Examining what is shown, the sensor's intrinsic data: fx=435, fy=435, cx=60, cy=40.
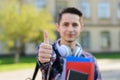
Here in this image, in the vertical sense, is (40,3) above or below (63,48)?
above

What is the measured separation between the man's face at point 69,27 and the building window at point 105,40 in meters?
45.5

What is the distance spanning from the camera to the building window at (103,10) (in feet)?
162

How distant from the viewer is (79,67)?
3148 mm

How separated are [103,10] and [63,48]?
46765 mm

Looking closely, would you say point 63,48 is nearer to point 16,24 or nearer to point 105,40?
point 16,24

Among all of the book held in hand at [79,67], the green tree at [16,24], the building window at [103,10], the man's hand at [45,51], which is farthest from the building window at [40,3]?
the man's hand at [45,51]

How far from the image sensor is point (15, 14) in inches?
1351

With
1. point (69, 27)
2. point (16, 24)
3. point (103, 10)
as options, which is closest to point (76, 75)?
point (69, 27)

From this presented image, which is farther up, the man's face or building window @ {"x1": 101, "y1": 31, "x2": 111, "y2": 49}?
the man's face

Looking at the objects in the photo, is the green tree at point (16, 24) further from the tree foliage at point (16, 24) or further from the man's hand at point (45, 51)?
the man's hand at point (45, 51)

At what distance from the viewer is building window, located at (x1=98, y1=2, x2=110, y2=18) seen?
49.5 m

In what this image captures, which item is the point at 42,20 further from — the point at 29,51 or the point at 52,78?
the point at 52,78

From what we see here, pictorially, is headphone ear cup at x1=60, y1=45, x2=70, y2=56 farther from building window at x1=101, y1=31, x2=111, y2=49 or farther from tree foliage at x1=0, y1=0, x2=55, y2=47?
building window at x1=101, y1=31, x2=111, y2=49

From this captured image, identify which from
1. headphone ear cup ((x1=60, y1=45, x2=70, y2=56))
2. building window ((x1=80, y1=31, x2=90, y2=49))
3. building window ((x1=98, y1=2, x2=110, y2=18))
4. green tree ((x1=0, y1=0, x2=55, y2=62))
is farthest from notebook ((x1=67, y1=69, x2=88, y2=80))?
building window ((x1=98, y1=2, x2=110, y2=18))
